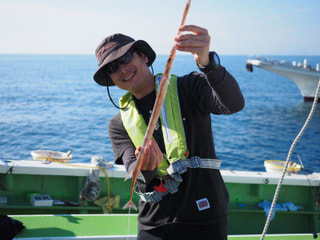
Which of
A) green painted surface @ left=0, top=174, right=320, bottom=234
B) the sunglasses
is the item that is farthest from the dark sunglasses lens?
green painted surface @ left=0, top=174, right=320, bottom=234

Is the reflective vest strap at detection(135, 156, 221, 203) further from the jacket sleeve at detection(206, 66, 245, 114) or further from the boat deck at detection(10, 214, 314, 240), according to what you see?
the boat deck at detection(10, 214, 314, 240)

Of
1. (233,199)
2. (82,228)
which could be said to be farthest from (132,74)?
(233,199)

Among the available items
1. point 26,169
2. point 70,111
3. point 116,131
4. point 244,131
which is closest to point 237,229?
point 26,169

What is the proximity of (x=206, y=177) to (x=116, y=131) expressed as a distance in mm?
790

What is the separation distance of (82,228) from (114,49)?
9.85ft

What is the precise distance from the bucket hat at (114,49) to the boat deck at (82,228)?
2.45 meters

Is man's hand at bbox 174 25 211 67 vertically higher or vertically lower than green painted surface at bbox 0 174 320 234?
higher

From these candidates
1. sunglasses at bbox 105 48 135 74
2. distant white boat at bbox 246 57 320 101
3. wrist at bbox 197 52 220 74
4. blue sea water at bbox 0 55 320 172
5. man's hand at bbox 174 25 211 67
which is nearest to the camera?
man's hand at bbox 174 25 211 67

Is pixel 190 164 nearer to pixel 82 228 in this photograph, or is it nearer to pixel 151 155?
pixel 151 155

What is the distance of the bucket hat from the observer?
2592mm

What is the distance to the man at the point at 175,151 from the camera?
98.2 inches

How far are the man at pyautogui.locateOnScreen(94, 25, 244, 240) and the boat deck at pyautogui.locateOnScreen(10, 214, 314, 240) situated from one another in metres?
2.10

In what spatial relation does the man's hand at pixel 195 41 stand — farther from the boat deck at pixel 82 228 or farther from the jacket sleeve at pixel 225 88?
the boat deck at pixel 82 228

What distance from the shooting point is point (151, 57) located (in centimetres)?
290
